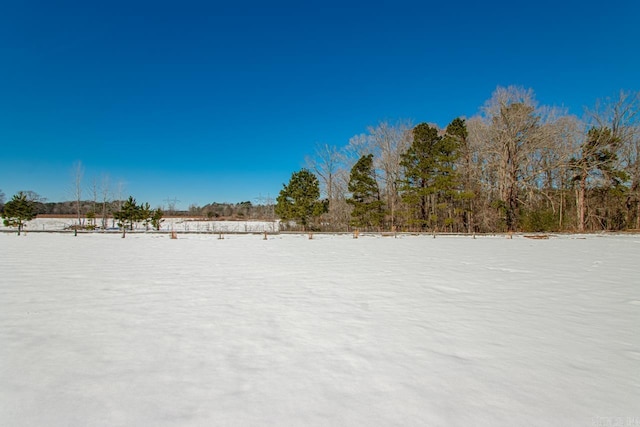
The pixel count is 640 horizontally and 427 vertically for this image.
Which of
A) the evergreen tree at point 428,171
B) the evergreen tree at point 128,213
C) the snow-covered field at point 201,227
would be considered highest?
the evergreen tree at point 428,171

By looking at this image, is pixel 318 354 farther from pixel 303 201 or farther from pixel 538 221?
pixel 538 221

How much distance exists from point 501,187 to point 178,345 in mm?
28632

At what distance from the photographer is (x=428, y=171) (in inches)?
1004

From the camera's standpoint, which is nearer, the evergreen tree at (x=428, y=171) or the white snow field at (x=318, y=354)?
the white snow field at (x=318, y=354)

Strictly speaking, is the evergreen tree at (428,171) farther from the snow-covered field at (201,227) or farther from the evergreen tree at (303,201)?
the snow-covered field at (201,227)

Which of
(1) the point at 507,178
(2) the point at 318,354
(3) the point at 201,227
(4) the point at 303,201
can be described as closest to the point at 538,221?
(1) the point at 507,178

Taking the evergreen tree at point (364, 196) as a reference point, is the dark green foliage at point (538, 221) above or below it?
below

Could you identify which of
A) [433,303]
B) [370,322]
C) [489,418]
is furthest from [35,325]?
[433,303]

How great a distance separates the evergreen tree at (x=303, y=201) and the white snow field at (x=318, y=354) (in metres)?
22.5


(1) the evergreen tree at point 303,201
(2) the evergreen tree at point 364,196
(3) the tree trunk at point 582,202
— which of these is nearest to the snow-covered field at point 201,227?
(1) the evergreen tree at point 303,201

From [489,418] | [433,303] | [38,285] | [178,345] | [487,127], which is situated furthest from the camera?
[487,127]

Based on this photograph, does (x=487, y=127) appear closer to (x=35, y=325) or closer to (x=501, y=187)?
(x=501, y=187)

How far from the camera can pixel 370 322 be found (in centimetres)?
390

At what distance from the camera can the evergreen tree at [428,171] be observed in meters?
24.2
